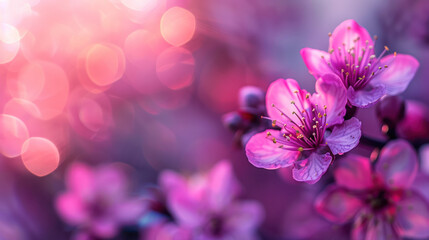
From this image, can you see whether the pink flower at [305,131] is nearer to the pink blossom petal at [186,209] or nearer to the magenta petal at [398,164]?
the magenta petal at [398,164]

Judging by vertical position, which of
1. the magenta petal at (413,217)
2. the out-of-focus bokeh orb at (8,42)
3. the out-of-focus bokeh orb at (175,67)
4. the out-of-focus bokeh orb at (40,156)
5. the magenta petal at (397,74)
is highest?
the out-of-focus bokeh orb at (8,42)

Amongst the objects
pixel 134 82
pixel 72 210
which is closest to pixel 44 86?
pixel 134 82

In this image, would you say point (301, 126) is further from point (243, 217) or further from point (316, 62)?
point (243, 217)

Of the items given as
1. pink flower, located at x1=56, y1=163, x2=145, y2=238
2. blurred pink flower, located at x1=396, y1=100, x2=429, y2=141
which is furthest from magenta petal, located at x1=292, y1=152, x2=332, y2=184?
pink flower, located at x1=56, y1=163, x2=145, y2=238

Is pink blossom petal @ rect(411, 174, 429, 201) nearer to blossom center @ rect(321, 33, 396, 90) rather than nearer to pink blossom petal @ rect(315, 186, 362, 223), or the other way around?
pink blossom petal @ rect(315, 186, 362, 223)

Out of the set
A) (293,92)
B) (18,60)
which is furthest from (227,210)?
(18,60)

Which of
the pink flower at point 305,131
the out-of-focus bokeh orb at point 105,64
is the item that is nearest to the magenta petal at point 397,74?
the pink flower at point 305,131
